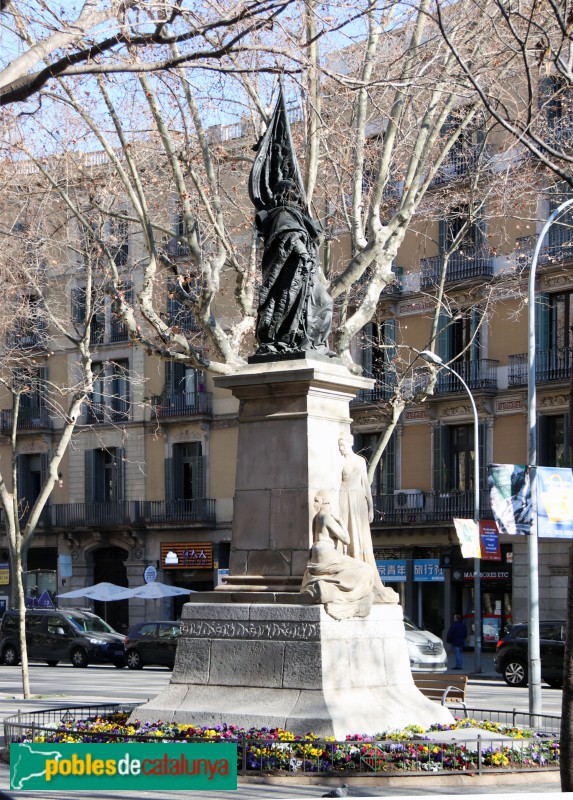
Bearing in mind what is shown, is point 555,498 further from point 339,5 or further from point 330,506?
point 339,5

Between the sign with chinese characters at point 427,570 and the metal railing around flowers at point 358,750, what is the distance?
29323 mm

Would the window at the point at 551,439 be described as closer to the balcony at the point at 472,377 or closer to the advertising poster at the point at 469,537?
the balcony at the point at 472,377

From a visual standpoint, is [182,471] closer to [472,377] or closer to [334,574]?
→ [472,377]

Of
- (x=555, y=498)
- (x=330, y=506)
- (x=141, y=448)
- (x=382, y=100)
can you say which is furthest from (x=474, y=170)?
(x=141, y=448)

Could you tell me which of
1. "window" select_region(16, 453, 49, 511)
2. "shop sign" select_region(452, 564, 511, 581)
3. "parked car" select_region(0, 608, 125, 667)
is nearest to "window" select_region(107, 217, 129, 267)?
"parked car" select_region(0, 608, 125, 667)

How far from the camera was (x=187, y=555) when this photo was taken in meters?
51.2

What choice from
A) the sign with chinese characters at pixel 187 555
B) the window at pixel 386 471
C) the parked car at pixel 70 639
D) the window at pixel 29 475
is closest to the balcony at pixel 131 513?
the sign with chinese characters at pixel 187 555

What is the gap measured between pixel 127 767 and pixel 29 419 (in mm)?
46106

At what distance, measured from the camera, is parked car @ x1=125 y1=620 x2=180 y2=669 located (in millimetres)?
37250

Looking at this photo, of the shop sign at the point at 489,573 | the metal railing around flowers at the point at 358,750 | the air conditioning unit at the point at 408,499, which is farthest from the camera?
the air conditioning unit at the point at 408,499

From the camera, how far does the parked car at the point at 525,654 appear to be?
101ft

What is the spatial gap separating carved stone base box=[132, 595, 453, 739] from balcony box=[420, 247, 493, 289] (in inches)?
1060

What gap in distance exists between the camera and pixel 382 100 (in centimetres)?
2809

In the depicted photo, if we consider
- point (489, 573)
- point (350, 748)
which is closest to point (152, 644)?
point (489, 573)
